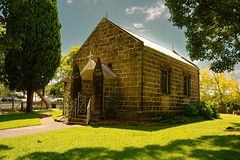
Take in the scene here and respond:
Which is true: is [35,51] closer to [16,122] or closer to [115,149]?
[16,122]

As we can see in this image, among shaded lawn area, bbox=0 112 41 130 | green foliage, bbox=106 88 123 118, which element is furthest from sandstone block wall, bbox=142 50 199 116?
shaded lawn area, bbox=0 112 41 130

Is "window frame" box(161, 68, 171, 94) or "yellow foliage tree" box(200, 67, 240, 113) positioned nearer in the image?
"window frame" box(161, 68, 171, 94)

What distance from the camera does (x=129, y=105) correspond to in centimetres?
1259

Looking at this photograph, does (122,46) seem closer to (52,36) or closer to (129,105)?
(129,105)

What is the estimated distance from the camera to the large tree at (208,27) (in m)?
9.45

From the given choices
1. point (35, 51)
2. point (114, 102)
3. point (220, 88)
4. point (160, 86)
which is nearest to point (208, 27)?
point (160, 86)

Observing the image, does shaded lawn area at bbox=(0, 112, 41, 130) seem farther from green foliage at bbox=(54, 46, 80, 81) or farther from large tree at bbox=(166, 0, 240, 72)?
green foliage at bbox=(54, 46, 80, 81)

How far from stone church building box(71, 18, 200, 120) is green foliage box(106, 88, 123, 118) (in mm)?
88

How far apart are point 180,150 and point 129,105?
23.3 feet

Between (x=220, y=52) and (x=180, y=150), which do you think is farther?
(x=220, y=52)

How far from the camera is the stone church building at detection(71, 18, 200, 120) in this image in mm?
12211

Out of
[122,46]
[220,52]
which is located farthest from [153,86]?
[220,52]

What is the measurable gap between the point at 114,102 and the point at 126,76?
2.16 metres

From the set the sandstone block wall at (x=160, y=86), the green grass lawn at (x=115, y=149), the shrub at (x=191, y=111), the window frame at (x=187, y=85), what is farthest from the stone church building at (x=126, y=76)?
the green grass lawn at (x=115, y=149)
